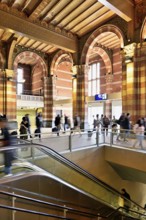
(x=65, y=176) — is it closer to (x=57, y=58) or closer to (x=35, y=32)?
(x=35, y=32)

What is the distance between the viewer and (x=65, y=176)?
4.92 m

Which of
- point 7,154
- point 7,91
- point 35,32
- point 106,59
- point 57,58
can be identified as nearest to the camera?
point 7,154

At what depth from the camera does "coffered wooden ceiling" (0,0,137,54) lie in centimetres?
1003

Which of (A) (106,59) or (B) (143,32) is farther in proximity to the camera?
(A) (106,59)

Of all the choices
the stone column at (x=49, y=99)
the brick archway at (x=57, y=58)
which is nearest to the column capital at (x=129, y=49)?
the brick archway at (x=57, y=58)

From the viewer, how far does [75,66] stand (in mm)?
13680

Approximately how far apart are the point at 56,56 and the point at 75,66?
357 centimetres

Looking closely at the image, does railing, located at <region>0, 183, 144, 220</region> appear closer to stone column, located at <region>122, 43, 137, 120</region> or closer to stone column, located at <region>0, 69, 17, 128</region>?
stone column, located at <region>122, 43, 137, 120</region>

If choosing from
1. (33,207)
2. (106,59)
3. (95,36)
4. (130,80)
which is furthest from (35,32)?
(33,207)

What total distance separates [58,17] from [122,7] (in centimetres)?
406

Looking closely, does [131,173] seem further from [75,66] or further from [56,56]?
[56,56]

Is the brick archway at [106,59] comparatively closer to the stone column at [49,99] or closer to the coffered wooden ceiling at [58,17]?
the coffered wooden ceiling at [58,17]

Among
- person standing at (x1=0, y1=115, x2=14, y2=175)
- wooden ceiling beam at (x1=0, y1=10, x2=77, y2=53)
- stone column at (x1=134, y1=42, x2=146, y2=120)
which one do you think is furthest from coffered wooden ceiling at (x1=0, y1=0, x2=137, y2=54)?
person standing at (x1=0, y1=115, x2=14, y2=175)

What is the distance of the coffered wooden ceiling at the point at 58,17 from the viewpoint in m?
10.0
